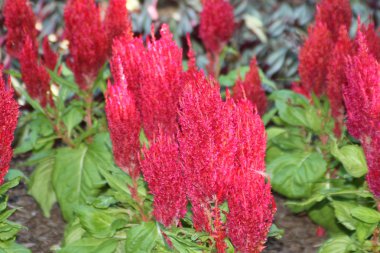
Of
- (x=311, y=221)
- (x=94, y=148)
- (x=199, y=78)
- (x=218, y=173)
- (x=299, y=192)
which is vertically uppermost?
(x=199, y=78)

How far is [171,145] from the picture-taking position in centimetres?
298

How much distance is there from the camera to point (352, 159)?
12.7ft

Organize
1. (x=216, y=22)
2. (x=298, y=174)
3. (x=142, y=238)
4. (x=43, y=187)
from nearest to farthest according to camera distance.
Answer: (x=142, y=238), (x=298, y=174), (x=43, y=187), (x=216, y=22)

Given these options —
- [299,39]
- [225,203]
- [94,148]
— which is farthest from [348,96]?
[299,39]

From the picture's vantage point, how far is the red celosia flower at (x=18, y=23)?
4.17 m

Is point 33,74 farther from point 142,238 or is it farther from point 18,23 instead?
point 142,238

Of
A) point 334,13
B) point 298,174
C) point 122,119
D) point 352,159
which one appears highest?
point 334,13

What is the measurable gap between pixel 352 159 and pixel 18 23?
1.99 metres

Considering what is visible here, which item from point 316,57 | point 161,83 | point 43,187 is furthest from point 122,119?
point 43,187

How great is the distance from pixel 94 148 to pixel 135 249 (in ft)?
3.90

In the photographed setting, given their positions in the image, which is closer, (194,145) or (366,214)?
(194,145)

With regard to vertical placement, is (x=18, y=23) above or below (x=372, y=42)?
above

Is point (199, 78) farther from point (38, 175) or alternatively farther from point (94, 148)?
point (38, 175)

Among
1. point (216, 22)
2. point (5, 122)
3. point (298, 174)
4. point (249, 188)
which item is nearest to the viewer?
point (249, 188)
